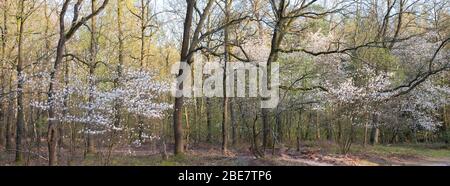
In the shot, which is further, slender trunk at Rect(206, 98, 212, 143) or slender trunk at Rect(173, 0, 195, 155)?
slender trunk at Rect(206, 98, 212, 143)

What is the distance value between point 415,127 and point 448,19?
7174mm

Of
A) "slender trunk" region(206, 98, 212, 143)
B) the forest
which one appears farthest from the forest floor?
"slender trunk" region(206, 98, 212, 143)

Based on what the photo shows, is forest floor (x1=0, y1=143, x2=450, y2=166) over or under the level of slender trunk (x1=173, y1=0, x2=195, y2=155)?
under

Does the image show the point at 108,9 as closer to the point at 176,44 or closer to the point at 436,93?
the point at 176,44

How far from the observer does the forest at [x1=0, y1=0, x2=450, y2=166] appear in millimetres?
13969

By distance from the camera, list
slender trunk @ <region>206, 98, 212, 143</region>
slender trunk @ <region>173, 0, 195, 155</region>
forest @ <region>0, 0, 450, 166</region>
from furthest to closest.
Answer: slender trunk @ <region>206, 98, 212, 143</region> < slender trunk @ <region>173, 0, 195, 155</region> < forest @ <region>0, 0, 450, 166</region>

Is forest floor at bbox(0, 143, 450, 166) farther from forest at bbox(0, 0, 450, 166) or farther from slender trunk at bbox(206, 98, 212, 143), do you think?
slender trunk at bbox(206, 98, 212, 143)

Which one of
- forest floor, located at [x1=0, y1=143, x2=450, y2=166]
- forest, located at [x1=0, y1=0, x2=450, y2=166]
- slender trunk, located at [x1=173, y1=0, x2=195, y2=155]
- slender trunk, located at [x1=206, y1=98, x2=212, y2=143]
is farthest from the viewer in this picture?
slender trunk, located at [x1=206, y1=98, x2=212, y2=143]

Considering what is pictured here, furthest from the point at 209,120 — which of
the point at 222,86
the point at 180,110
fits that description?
the point at 180,110

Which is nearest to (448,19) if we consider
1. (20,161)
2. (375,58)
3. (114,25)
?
(375,58)

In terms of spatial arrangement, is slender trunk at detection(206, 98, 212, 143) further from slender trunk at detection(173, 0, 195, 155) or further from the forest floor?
slender trunk at detection(173, 0, 195, 155)

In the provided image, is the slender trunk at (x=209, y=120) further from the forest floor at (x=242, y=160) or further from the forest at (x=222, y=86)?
the forest floor at (x=242, y=160)

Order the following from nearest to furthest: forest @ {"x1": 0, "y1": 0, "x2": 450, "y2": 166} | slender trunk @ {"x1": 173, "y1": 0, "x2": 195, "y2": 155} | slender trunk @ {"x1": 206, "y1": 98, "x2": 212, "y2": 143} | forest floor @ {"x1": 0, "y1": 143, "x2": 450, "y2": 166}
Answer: forest floor @ {"x1": 0, "y1": 143, "x2": 450, "y2": 166} < forest @ {"x1": 0, "y1": 0, "x2": 450, "y2": 166} < slender trunk @ {"x1": 173, "y1": 0, "x2": 195, "y2": 155} < slender trunk @ {"x1": 206, "y1": 98, "x2": 212, "y2": 143}

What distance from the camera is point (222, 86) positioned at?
23.8 meters
